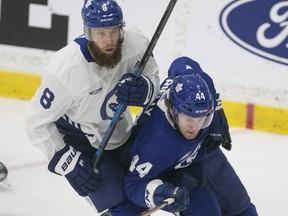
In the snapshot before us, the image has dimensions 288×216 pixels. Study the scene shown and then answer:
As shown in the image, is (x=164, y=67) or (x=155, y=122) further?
(x=164, y=67)

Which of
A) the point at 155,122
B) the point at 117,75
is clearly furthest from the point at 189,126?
the point at 117,75

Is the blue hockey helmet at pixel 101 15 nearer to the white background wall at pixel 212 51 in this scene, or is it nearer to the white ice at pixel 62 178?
the white ice at pixel 62 178

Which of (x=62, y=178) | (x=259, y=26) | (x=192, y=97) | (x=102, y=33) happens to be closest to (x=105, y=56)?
(x=102, y=33)

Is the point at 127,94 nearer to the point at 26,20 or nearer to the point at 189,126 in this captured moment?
the point at 189,126

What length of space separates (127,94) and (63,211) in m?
1.08

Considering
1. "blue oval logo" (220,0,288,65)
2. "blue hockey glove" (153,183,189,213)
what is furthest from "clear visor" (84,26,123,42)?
"blue oval logo" (220,0,288,65)

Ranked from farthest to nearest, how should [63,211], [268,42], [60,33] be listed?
[60,33] → [268,42] → [63,211]

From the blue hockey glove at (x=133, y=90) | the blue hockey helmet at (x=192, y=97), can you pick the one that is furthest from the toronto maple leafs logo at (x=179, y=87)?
the blue hockey glove at (x=133, y=90)

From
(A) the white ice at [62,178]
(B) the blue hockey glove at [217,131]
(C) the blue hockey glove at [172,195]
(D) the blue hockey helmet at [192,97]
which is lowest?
(A) the white ice at [62,178]

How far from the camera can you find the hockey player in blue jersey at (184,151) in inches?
118

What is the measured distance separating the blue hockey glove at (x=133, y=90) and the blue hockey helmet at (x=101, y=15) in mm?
205

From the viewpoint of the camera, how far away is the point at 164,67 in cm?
501

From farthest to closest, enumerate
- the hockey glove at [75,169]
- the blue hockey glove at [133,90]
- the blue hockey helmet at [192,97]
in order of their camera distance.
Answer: the hockey glove at [75,169] → the blue hockey glove at [133,90] → the blue hockey helmet at [192,97]

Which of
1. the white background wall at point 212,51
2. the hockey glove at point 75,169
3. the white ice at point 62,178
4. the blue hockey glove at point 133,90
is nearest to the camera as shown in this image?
the blue hockey glove at point 133,90
